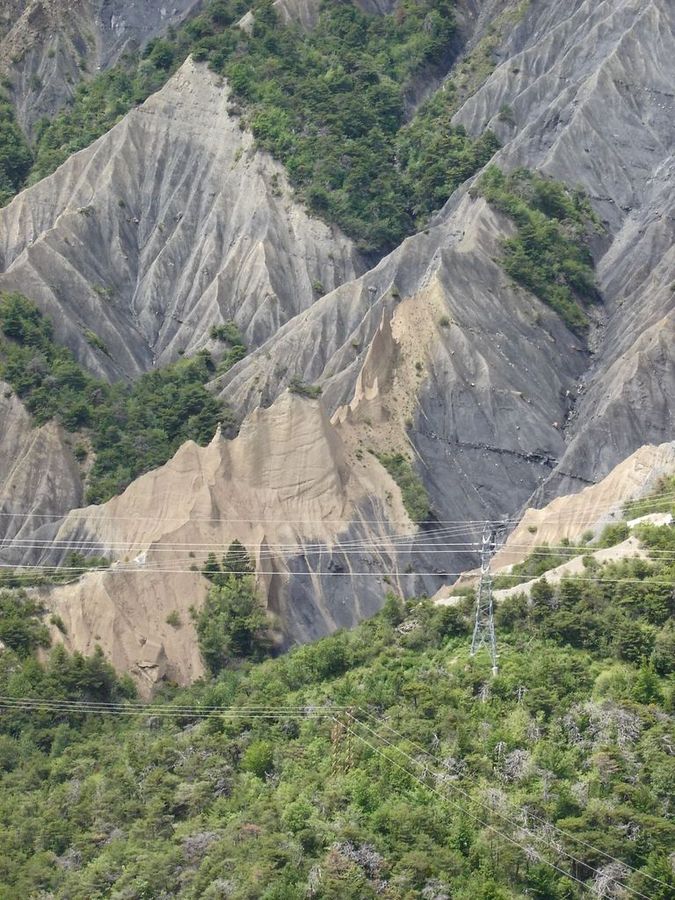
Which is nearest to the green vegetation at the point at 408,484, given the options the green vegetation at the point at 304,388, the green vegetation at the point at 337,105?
the green vegetation at the point at 304,388

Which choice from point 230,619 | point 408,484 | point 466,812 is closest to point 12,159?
point 408,484

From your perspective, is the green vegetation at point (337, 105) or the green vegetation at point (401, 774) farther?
the green vegetation at point (337, 105)

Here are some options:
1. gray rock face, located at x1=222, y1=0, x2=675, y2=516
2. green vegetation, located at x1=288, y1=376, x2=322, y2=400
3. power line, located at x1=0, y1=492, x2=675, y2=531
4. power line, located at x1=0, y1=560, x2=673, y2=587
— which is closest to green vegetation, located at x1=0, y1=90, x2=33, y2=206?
gray rock face, located at x1=222, y1=0, x2=675, y2=516

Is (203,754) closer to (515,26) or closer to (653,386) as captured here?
(653,386)

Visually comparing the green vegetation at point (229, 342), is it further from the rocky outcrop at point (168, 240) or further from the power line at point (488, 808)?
the power line at point (488, 808)

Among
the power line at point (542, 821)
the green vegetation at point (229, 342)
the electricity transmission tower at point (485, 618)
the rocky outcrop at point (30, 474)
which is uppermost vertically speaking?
the green vegetation at point (229, 342)

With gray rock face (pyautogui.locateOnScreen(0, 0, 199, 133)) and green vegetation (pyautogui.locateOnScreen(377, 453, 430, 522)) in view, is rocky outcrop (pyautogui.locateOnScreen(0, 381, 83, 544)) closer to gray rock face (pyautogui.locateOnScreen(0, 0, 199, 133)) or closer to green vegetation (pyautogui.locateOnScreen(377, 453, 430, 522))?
green vegetation (pyautogui.locateOnScreen(377, 453, 430, 522))
